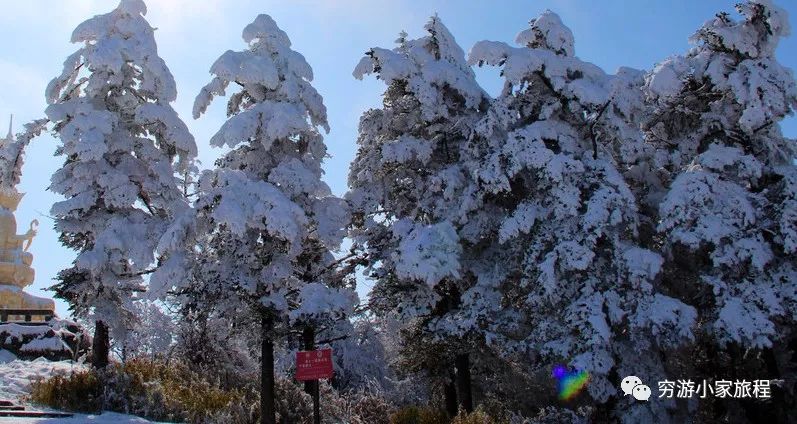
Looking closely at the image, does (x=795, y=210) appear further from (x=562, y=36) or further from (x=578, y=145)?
(x=562, y=36)

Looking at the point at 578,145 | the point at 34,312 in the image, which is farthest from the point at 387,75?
the point at 34,312

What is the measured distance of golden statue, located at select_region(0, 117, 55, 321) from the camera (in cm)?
2850

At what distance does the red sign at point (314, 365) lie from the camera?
1309 cm

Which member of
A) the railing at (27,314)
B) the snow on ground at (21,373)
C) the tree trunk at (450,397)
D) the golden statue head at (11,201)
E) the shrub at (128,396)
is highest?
the golden statue head at (11,201)

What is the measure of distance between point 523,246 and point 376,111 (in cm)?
591

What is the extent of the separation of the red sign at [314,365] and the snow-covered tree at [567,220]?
4.19m

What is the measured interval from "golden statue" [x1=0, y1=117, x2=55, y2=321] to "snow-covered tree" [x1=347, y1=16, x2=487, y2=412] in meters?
17.5

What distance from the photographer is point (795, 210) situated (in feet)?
44.6

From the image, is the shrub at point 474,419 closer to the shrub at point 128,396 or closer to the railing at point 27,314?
the shrub at point 128,396

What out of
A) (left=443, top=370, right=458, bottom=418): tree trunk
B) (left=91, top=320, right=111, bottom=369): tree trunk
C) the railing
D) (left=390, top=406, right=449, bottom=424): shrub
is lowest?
(left=390, top=406, right=449, bottom=424): shrub

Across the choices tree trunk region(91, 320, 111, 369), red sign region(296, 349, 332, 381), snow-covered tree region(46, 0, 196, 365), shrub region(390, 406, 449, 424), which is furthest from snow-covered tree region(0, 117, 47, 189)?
shrub region(390, 406, 449, 424)

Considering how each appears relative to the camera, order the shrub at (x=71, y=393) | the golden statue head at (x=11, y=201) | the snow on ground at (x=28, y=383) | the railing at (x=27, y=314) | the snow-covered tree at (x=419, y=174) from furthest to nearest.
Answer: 1. the golden statue head at (x=11, y=201)
2. the railing at (x=27, y=314)
3. the snow-covered tree at (x=419, y=174)
4. the shrub at (x=71, y=393)
5. the snow on ground at (x=28, y=383)

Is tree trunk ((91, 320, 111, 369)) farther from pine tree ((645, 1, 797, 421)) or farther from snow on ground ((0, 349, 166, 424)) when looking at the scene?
pine tree ((645, 1, 797, 421))

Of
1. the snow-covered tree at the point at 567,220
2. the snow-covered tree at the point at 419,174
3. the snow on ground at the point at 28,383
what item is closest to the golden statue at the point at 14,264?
the snow on ground at the point at 28,383
